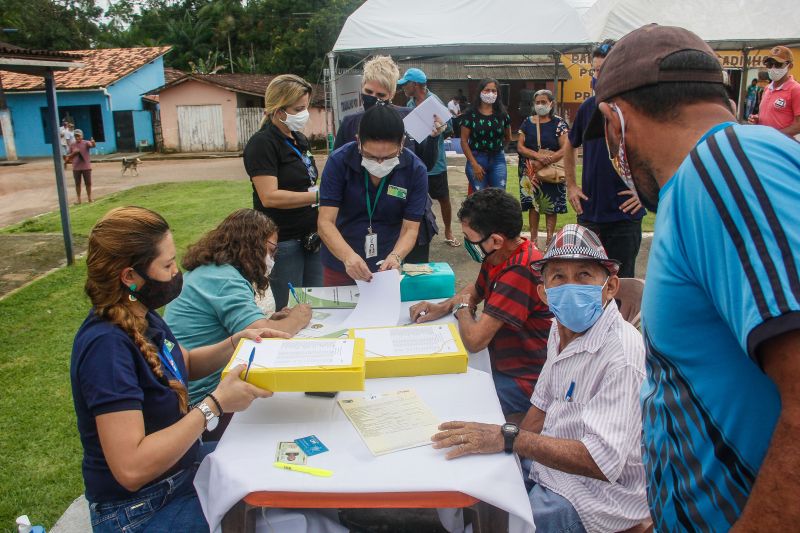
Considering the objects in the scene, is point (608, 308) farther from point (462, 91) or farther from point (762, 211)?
point (462, 91)

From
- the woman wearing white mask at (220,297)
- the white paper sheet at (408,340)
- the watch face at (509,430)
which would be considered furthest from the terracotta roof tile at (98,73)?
the watch face at (509,430)

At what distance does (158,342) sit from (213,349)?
461 millimetres

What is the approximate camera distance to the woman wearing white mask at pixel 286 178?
374 centimetres

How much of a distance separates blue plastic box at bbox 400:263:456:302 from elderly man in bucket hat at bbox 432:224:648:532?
3.30ft

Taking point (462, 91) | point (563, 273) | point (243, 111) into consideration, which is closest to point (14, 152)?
point (243, 111)

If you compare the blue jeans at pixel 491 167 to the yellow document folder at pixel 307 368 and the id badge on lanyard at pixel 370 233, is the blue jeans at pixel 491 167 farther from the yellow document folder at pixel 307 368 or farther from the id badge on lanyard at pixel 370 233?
the yellow document folder at pixel 307 368

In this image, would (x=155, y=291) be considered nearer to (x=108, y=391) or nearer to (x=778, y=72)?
(x=108, y=391)

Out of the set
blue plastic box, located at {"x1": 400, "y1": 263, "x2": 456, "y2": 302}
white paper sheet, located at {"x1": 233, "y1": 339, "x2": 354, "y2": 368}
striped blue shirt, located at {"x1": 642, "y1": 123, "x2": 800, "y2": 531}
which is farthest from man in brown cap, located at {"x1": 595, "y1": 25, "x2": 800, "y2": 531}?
blue plastic box, located at {"x1": 400, "y1": 263, "x2": 456, "y2": 302}

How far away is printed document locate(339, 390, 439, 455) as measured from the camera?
178 cm

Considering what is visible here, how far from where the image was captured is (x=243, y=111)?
2625 cm

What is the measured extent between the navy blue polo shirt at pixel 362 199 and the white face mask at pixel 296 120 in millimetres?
510

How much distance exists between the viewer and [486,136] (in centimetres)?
694

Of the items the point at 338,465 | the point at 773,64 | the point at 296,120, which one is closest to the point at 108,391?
the point at 338,465

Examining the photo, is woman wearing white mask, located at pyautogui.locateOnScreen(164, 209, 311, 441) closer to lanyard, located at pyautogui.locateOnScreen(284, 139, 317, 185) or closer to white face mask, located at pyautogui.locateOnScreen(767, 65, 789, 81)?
lanyard, located at pyautogui.locateOnScreen(284, 139, 317, 185)
